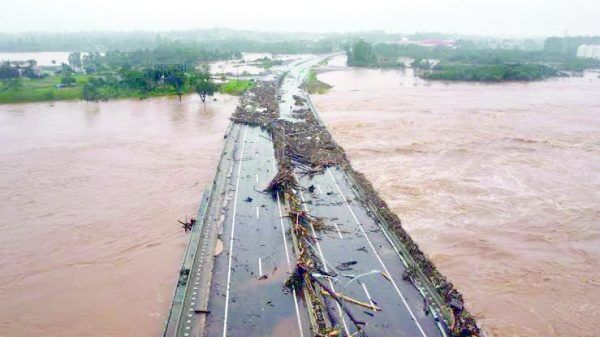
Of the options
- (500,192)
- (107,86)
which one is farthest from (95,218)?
(107,86)

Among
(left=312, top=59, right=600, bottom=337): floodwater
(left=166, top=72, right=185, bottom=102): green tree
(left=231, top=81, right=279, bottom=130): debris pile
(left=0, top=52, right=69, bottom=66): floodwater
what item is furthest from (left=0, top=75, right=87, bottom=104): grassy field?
(left=0, top=52, right=69, bottom=66): floodwater

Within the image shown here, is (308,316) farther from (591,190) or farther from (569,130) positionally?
(569,130)

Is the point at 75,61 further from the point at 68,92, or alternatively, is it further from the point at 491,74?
the point at 491,74

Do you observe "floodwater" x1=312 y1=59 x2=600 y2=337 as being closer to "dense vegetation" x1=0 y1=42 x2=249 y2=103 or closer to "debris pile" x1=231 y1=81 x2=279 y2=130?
"debris pile" x1=231 y1=81 x2=279 y2=130

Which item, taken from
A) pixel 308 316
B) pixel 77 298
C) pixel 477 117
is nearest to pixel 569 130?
pixel 477 117

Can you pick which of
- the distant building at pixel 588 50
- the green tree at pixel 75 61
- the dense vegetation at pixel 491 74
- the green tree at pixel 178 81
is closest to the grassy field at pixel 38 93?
the green tree at pixel 178 81

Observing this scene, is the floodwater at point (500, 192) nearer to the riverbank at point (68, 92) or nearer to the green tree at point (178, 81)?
the riverbank at point (68, 92)
